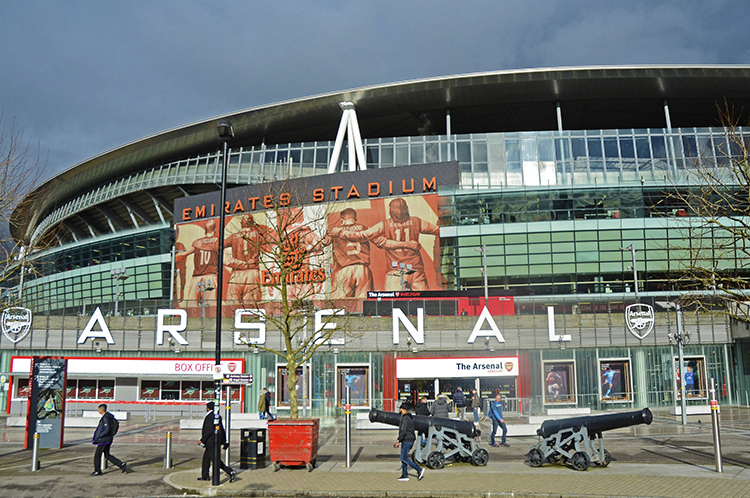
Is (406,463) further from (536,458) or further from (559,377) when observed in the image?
(559,377)

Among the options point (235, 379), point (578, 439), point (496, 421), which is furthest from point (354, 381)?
point (578, 439)

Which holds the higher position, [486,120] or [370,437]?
[486,120]

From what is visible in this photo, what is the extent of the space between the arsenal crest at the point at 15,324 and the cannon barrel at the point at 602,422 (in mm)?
31615

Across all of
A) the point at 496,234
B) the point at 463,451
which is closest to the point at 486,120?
the point at 496,234

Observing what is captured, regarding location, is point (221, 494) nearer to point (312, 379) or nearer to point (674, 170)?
point (312, 379)

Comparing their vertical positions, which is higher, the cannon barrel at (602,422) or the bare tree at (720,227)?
the bare tree at (720,227)

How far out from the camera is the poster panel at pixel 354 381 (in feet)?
111

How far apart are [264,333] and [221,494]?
20.7m

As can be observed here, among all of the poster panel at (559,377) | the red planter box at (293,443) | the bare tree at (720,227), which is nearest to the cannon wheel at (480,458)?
the red planter box at (293,443)

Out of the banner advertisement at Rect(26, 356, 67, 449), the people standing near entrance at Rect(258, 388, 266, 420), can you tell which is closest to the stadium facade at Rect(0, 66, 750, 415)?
the banner advertisement at Rect(26, 356, 67, 449)

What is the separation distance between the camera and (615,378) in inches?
1329

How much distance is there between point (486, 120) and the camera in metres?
63.2

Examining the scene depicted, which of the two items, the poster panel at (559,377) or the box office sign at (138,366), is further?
the box office sign at (138,366)

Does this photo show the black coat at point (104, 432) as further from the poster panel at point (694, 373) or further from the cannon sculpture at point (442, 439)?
the poster panel at point (694, 373)
